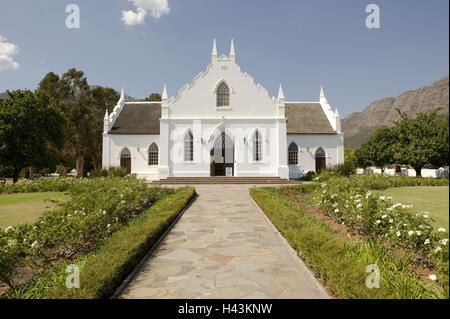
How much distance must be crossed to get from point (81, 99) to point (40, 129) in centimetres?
1313

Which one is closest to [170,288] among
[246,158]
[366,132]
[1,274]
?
[1,274]

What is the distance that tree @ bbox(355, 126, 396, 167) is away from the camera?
108ft

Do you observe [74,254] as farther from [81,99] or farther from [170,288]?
[81,99]

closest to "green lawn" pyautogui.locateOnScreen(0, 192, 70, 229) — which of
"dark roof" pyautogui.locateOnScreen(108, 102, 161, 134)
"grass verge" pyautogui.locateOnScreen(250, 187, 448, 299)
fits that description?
"grass verge" pyautogui.locateOnScreen(250, 187, 448, 299)

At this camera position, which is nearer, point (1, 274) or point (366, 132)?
point (1, 274)

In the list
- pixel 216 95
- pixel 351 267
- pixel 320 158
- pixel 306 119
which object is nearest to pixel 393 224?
pixel 351 267

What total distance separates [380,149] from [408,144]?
9624 mm

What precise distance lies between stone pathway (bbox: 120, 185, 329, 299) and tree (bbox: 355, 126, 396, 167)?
3193 cm

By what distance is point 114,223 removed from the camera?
24.2ft

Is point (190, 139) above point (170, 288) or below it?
above

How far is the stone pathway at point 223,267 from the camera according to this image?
4.09 m

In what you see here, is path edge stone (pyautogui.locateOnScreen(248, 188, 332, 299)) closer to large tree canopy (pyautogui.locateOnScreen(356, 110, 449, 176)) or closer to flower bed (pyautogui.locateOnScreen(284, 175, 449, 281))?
flower bed (pyautogui.locateOnScreen(284, 175, 449, 281))

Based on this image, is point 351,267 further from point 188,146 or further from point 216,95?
point 216,95

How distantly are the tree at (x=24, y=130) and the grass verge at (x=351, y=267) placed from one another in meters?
26.9
